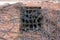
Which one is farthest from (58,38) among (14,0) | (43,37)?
(14,0)

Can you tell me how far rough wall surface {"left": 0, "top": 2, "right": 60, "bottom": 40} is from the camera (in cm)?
272

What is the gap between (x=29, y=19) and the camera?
2.78 m

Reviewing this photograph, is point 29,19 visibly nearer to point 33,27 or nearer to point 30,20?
point 30,20

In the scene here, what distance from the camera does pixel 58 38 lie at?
2725 mm

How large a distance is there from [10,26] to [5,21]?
108 mm

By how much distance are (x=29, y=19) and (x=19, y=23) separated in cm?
17

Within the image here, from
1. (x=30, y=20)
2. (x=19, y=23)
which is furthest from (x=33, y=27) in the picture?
(x=19, y=23)

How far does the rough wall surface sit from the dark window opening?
0.06 meters

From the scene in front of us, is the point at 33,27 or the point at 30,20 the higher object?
the point at 30,20

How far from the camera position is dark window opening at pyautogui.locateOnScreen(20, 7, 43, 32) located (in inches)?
109

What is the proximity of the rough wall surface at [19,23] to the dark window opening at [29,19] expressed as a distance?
0.06 m

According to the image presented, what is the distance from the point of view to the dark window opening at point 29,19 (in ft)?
9.09

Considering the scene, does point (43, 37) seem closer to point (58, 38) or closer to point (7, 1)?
point (58, 38)

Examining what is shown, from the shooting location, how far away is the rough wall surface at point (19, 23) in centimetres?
272
